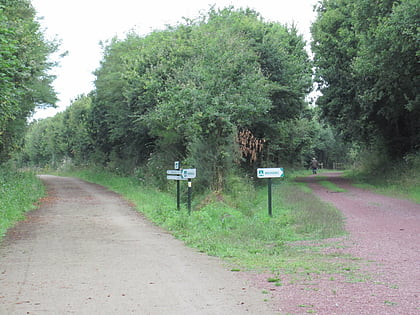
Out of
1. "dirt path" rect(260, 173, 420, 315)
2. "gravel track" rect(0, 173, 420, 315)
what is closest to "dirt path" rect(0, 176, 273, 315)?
"gravel track" rect(0, 173, 420, 315)

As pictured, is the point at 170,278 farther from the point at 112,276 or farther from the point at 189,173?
the point at 189,173

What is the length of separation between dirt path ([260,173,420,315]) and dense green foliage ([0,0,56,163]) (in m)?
8.64

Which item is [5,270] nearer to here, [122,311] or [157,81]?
[122,311]

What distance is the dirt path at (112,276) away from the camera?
6082 millimetres

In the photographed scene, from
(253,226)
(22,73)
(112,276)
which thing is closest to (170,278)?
(112,276)

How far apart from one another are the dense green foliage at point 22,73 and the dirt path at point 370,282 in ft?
28.4

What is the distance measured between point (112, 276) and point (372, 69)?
1893 centimetres

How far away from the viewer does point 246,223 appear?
522 inches

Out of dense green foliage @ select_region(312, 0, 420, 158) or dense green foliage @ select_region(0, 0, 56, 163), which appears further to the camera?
dense green foliage @ select_region(312, 0, 420, 158)

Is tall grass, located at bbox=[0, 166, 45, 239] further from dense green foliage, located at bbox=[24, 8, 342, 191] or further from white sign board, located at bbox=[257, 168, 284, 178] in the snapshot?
white sign board, located at bbox=[257, 168, 284, 178]

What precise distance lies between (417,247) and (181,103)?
10407mm

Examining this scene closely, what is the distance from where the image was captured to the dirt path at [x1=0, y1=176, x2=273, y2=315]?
239 inches

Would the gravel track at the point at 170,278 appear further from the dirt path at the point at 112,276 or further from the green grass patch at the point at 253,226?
the green grass patch at the point at 253,226

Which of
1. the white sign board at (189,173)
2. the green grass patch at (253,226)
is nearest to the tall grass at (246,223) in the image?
the green grass patch at (253,226)
